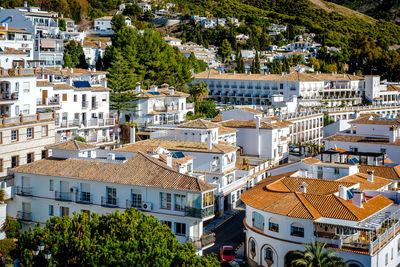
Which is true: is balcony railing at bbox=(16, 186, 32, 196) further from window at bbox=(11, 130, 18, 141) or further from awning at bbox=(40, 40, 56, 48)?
awning at bbox=(40, 40, 56, 48)

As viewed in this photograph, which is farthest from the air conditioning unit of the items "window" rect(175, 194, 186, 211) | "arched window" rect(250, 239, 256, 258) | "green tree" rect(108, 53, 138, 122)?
"green tree" rect(108, 53, 138, 122)

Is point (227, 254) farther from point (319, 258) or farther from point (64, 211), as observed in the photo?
point (64, 211)

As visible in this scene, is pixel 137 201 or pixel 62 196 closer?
pixel 137 201

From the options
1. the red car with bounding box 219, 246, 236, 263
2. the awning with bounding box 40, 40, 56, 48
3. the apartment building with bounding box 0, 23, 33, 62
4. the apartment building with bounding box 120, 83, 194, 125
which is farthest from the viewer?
the awning with bounding box 40, 40, 56, 48

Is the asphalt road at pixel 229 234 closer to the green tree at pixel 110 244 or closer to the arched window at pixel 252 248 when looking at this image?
Answer: the arched window at pixel 252 248

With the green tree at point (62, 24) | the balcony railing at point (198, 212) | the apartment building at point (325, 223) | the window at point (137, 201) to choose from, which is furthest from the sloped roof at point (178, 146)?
the green tree at point (62, 24)

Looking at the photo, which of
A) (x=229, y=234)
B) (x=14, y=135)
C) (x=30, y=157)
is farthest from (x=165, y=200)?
(x=14, y=135)

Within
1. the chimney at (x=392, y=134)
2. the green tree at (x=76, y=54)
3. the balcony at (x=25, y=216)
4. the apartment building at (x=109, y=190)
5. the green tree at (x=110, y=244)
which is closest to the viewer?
the green tree at (x=110, y=244)
